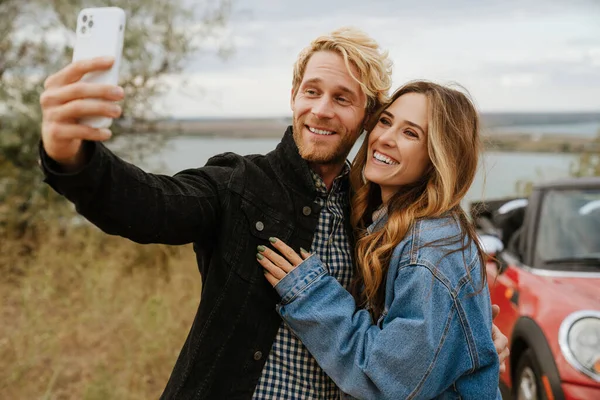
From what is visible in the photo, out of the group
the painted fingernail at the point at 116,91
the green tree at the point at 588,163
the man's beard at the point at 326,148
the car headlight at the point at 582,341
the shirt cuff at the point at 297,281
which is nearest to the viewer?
the painted fingernail at the point at 116,91

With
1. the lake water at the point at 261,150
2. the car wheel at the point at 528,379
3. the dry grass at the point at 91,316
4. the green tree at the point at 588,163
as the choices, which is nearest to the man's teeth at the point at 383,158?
the lake water at the point at 261,150

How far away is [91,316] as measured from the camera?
5121 millimetres

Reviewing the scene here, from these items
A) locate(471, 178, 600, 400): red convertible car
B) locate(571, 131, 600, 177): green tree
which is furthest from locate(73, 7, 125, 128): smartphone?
locate(571, 131, 600, 177): green tree

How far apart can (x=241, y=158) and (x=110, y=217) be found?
57cm

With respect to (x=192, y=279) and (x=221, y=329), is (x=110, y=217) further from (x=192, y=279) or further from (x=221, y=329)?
(x=192, y=279)

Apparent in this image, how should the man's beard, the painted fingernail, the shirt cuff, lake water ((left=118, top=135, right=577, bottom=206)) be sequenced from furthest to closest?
lake water ((left=118, top=135, right=577, bottom=206)) < the man's beard < the shirt cuff < the painted fingernail

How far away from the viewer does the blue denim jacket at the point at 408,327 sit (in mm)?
1779

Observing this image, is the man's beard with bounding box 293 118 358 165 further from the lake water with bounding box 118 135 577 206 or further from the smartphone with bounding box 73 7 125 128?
the lake water with bounding box 118 135 577 206

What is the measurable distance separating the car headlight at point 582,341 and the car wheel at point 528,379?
27 centimetres

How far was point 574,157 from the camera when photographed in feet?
29.5

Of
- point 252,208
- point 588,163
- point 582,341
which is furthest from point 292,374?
point 588,163

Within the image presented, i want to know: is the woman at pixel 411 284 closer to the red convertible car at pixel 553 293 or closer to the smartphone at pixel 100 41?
the red convertible car at pixel 553 293

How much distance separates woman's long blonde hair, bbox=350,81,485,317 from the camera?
6.57 feet

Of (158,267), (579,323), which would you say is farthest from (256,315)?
(158,267)
